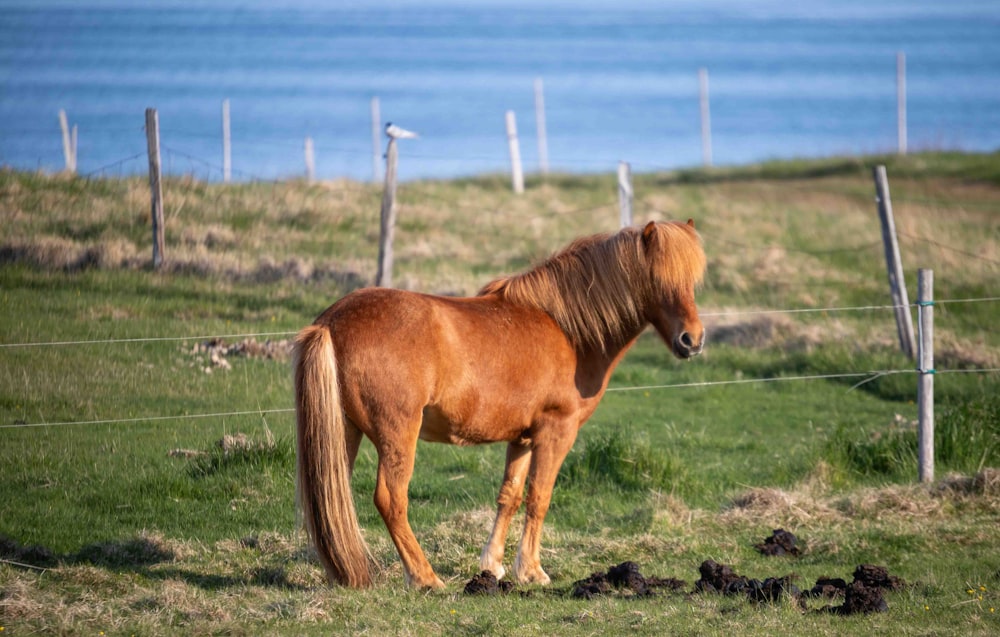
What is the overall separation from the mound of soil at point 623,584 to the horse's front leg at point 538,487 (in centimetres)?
29

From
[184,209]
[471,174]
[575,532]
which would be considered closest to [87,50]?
[471,174]

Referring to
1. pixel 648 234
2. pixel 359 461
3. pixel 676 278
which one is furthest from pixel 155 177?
pixel 676 278

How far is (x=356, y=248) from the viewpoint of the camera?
13875mm

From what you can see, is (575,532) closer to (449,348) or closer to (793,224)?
(449,348)

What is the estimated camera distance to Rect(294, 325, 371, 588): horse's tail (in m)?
5.30

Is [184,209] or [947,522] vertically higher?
[184,209]

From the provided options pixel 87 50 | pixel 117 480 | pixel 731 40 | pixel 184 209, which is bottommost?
pixel 117 480

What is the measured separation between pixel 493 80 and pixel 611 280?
94.0 meters

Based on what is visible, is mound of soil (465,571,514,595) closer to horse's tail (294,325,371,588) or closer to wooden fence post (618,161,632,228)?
horse's tail (294,325,371,588)

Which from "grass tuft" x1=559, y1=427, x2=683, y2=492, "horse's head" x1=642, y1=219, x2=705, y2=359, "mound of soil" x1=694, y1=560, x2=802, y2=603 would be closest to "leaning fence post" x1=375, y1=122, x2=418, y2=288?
"grass tuft" x1=559, y1=427, x2=683, y2=492

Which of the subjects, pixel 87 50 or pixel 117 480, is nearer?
pixel 117 480

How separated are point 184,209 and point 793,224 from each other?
12.3m

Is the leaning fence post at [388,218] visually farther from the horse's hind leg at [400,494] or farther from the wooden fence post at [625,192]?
the horse's hind leg at [400,494]

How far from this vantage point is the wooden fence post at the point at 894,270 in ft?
38.1
